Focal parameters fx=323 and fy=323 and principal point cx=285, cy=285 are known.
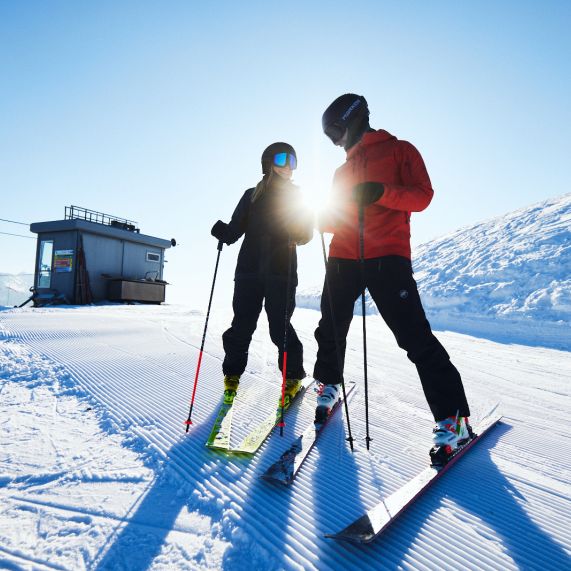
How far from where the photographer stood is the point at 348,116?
228 cm

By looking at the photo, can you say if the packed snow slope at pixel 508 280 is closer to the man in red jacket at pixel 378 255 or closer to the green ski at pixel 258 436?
the man in red jacket at pixel 378 255

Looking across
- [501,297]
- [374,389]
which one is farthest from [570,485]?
[501,297]

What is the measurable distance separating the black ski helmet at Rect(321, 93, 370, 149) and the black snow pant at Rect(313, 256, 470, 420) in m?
0.93

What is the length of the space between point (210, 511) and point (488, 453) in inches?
A: 62.5

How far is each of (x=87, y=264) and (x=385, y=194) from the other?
1748 cm

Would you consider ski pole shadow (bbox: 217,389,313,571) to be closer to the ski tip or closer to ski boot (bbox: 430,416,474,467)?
the ski tip

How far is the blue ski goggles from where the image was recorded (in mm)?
2945

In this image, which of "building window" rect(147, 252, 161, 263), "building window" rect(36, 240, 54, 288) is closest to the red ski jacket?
"building window" rect(36, 240, 54, 288)

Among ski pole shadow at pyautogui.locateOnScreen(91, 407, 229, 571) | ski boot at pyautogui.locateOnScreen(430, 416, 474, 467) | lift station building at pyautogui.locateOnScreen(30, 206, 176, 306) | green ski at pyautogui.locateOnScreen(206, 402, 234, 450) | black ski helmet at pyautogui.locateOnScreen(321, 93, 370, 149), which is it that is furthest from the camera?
lift station building at pyautogui.locateOnScreen(30, 206, 176, 306)

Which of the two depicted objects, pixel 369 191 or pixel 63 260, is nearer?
pixel 369 191

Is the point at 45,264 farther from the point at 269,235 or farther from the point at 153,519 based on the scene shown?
the point at 153,519

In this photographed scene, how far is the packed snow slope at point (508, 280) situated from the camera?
304 inches

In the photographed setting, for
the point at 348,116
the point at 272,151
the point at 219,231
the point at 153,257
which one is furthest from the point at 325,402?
the point at 153,257

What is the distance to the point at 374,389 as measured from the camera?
3080 millimetres
